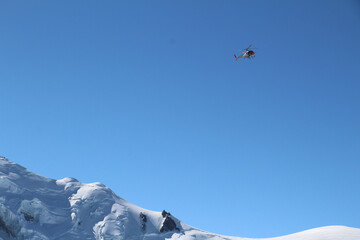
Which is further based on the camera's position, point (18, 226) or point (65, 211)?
point (65, 211)

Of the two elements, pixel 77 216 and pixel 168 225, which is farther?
pixel 168 225

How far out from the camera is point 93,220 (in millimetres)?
92188

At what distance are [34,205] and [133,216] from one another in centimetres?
2655

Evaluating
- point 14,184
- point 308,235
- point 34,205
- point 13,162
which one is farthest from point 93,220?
point 308,235

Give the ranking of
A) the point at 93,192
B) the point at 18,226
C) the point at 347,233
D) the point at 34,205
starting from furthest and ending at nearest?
the point at 93,192
the point at 347,233
the point at 34,205
the point at 18,226

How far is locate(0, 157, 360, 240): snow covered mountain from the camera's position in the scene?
8300 centimetres

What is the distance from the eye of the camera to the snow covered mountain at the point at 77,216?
83000mm

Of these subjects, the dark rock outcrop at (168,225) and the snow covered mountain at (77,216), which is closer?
the snow covered mountain at (77,216)

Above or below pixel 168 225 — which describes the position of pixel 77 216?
below

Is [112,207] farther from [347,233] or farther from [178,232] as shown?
[347,233]

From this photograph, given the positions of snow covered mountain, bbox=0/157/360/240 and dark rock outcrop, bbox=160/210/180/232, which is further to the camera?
dark rock outcrop, bbox=160/210/180/232

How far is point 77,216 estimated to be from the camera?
91312 mm

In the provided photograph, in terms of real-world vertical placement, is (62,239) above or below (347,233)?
below

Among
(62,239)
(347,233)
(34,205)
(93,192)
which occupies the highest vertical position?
(347,233)
